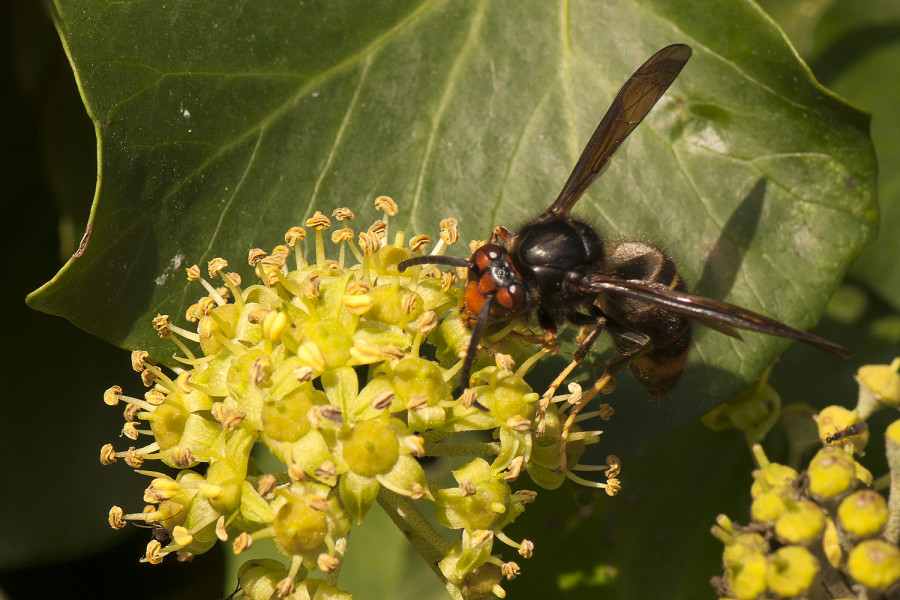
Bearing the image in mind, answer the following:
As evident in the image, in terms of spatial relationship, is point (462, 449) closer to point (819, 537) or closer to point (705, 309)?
point (705, 309)

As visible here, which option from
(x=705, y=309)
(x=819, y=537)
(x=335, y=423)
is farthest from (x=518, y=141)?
(x=819, y=537)

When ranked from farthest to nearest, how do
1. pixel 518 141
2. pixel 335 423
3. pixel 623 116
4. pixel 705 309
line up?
pixel 518 141, pixel 623 116, pixel 705 309, pixel 335 423

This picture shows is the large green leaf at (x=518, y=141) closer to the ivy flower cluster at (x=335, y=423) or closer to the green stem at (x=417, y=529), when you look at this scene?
the ivy flower cluster at (x=335, y=423)

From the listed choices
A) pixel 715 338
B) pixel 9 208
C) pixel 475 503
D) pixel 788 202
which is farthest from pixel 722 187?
pixel 9 208

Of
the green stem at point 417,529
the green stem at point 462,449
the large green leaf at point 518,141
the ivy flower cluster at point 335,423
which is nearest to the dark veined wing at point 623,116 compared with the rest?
the large green leaf at point 518,141

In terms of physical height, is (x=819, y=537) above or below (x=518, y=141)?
below

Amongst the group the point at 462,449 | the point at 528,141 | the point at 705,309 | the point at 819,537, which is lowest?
the point at 819,537
